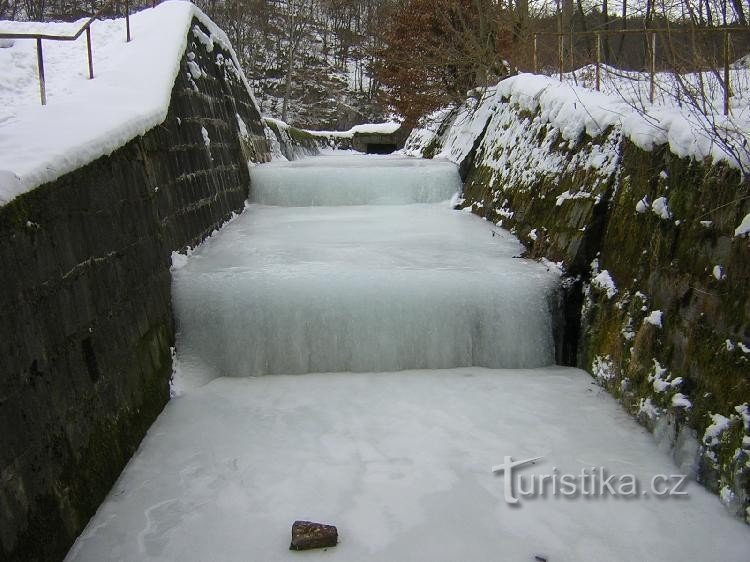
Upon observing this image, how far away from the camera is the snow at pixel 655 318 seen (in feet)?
10.6

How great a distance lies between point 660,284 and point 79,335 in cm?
290

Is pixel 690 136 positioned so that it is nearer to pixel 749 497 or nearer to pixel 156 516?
pixel 749 497

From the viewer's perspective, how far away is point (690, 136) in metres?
3.24

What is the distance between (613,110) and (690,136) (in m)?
1.37

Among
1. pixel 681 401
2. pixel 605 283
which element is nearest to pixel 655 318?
pixel 681 401

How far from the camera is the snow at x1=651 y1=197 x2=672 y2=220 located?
335 cm

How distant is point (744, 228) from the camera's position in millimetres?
2635

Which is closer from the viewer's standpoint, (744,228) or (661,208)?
(744,228)

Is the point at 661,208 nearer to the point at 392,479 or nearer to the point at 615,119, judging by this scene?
the point at 615,119

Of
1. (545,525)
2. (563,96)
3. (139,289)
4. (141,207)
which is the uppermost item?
(563,96)

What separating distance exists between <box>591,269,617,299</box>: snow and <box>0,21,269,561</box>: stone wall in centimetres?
282

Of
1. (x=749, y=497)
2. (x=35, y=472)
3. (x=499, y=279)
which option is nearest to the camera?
(x=35, y=472)

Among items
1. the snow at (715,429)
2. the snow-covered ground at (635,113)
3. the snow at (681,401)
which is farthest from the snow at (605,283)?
the snow at (715,429)

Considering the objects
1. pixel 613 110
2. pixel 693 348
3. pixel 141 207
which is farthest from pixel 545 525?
pixel 613 110
